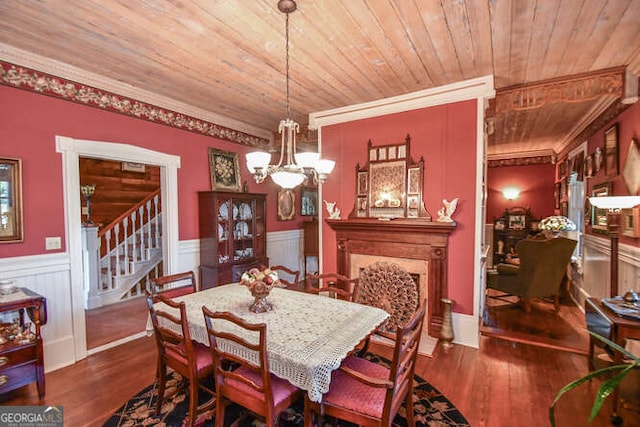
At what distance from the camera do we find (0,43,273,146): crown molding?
96.1 inches

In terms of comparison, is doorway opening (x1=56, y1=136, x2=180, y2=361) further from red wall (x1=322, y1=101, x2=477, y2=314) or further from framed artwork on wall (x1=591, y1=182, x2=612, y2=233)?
framed artwork on wall (x1=591, y1=182, x2=612, y2=233)

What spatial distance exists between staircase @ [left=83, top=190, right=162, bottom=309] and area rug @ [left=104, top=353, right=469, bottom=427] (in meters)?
2.76

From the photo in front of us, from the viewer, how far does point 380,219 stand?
3.41 meters

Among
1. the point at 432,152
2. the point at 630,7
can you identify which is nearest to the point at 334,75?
the point at 432,152

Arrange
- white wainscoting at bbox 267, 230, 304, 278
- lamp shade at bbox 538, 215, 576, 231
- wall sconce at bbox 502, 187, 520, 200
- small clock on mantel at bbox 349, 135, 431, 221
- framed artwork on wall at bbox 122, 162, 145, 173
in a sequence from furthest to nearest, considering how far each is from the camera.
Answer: wall sconce at bbox 502, 187, 520, 200, framed artwork on wall at bbox 122, 162, 145, 173, white wainscoting at bbox 267, 230, 304, 278, lamp shade at bbox 538, 215, 576, 231, small clock on mantel at bbox 349, 135, 431, 221

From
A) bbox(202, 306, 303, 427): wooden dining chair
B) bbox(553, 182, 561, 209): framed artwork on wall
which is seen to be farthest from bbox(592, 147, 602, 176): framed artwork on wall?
bbox(202, 306, 303, 427): wooden dining chair

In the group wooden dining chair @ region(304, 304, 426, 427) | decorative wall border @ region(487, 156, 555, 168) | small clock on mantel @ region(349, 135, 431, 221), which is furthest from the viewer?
decorative wall border @ region(487, 156, 555, 168)

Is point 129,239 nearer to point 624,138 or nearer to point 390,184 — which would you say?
point 390,184

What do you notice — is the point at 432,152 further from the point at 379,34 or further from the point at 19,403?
the point at 19,403

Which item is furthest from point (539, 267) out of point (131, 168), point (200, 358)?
point (131, 168)

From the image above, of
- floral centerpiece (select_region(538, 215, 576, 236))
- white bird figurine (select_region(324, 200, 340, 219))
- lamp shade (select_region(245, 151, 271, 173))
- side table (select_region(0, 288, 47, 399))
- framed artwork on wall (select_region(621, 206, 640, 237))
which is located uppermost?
lamp shade (select_region(245, 151, 271, 173))

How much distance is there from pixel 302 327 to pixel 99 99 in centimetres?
293

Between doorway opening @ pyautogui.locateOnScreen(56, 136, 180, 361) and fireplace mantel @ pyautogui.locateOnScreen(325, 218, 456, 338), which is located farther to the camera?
fireplace mantel @ pyautogui.locateOnScreen(325, 218, 456, 338)

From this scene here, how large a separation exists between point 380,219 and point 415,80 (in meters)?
1.47
